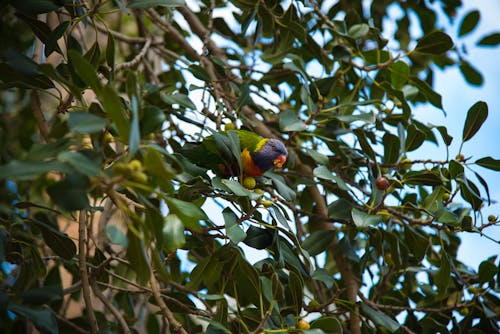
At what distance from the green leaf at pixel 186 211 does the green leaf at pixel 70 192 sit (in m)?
0.16

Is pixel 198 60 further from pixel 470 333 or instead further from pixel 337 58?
pixel 470 333

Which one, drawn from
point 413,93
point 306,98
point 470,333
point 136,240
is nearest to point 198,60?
point 306,98

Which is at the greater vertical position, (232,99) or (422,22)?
(422,22)

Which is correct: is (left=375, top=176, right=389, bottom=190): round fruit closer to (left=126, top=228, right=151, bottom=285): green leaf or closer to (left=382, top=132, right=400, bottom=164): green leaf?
(left=382, top=132, right=400, bottom=164): green leaf

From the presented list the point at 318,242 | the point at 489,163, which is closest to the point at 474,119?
the point at 489,163

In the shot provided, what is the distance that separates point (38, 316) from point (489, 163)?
1128 mm

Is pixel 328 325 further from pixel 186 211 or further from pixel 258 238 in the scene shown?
pixel 186 211

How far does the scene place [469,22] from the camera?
1905mm

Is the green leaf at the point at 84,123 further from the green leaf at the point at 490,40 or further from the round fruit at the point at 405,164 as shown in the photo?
the green leaf at the point at 490,40

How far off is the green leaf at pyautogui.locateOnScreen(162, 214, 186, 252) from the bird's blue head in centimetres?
49

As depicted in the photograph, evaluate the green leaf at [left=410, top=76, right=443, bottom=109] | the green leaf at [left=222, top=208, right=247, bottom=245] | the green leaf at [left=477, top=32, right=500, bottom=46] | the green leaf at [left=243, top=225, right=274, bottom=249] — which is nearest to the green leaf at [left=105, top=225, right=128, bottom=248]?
the green leaf at [left=222, top=208, right=247, bottom=245]

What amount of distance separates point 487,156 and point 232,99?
746mm

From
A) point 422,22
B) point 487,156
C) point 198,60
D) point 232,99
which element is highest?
Result: point 422,22

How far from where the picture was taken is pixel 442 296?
1.40 m
